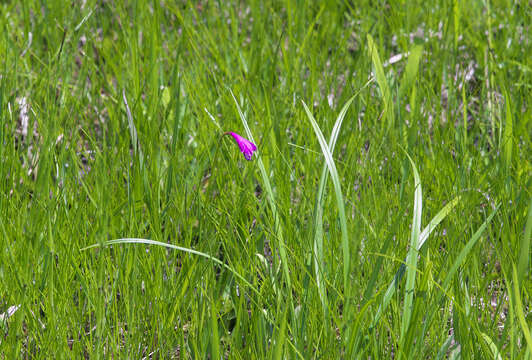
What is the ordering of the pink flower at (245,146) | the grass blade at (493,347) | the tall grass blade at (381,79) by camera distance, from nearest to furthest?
1. the grass blade at (493,347)
2. the pink flower at (245,146)
3. the tall grass blade at (381,79)

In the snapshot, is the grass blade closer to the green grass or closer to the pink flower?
the green grass

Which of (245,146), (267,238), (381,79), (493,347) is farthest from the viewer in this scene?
(381,79)

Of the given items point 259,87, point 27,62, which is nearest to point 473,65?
point 259,87

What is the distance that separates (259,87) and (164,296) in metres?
0.95

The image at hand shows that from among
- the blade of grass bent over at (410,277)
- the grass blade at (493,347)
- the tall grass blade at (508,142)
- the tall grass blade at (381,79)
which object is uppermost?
the tall grass blade at (381,79)

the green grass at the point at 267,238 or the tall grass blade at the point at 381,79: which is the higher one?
the tall grass blade at the point at 381,79

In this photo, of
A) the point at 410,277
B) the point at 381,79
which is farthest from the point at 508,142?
the point at 410,277

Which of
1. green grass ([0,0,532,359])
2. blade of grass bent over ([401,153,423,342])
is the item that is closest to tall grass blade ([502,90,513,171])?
green grass ([0,0,532,359])

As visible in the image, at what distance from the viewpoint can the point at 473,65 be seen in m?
2.55

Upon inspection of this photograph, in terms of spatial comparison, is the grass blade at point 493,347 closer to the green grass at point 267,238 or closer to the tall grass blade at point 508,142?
the green grass at point 267,238

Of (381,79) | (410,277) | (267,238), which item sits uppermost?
(381,79)

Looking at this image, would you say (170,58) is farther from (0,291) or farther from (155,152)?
(0,291)

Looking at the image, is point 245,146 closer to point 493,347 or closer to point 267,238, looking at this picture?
point 267,238

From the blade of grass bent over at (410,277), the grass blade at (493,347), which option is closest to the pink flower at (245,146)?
the blade of grass bent over at (410,277)
